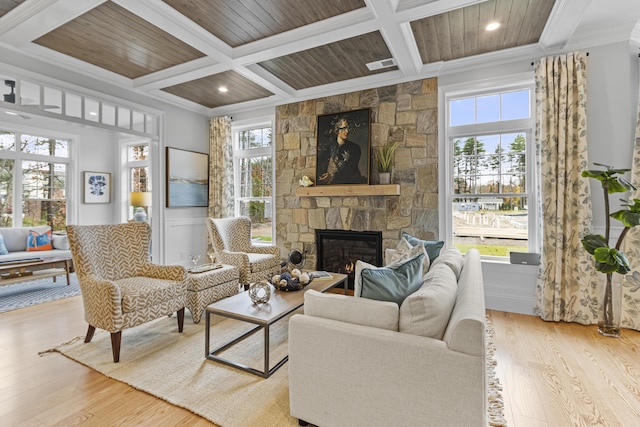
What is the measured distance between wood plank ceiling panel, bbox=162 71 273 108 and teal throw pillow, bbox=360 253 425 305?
3.28 metres

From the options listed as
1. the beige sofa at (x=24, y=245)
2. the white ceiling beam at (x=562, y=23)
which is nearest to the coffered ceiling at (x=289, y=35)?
the white ceiling beam at (x=562, y=23)

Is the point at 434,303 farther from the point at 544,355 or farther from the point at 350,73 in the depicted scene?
the point at 350,73

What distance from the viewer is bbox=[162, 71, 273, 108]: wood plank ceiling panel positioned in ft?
13.2

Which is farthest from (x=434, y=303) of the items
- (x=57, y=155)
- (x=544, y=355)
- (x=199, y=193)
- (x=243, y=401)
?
(x=57, y=155)

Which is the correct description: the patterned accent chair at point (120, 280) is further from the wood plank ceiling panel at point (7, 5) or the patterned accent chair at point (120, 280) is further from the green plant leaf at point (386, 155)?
the green plant leaf at point (386, 155)

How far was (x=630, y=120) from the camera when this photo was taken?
299cm

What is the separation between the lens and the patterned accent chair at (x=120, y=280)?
2.31m

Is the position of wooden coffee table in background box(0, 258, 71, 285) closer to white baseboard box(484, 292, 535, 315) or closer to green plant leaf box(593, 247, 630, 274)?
white baseboard box(484, 292, 535, 315)

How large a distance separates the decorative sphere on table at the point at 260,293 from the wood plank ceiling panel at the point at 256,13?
2.24 m

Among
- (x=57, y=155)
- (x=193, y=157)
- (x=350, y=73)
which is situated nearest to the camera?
(x=350, y=73)

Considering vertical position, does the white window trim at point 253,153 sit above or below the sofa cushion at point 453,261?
above

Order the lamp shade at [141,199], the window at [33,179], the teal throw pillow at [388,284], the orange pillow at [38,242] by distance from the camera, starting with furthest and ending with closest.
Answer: the lamp shade at [141,199] < the window at [33,179] < the orange pillow at [38,242] < the teal throw pillow at [388,284]

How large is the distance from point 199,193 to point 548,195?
15.5 ft

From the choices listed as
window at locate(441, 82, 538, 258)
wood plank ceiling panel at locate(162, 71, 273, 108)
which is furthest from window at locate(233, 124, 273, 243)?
window at locate(441, 82, 538, 258)
